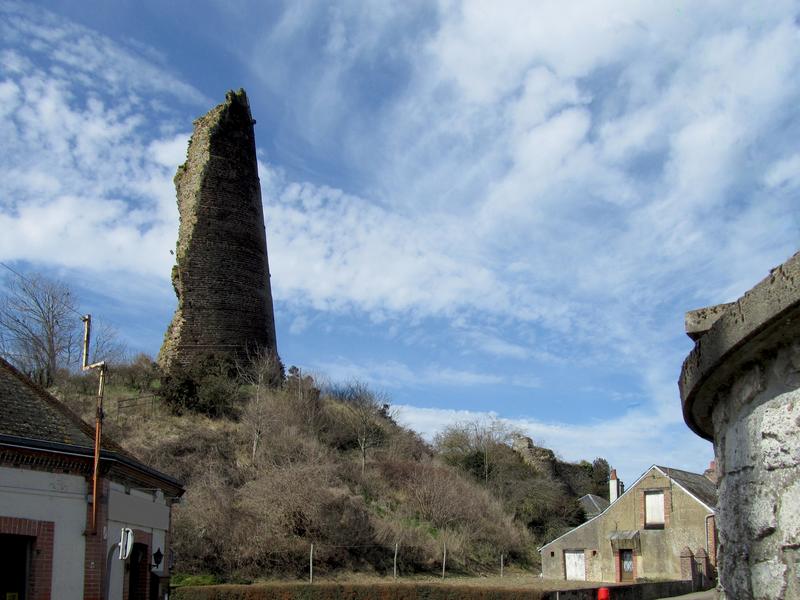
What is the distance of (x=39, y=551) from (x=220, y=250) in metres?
29.2

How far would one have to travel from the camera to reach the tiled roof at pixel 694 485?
3088cm

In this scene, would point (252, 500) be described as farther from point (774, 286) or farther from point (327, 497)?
point (774, 286)

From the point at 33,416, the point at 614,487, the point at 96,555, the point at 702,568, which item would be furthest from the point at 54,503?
the point at 614,487

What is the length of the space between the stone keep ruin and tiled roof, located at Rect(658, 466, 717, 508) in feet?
95.6

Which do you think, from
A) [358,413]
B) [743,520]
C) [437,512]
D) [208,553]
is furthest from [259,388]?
[743,520]

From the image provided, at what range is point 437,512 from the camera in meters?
33.8

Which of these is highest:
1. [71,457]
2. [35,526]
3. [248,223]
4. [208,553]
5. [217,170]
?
[217,170]

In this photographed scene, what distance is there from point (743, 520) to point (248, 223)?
39.2 meters

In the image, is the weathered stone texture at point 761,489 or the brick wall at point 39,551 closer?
the weathered stone texture at point 761,489

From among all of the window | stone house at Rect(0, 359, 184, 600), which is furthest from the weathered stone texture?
the window

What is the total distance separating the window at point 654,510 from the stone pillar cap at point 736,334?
30.1 meters

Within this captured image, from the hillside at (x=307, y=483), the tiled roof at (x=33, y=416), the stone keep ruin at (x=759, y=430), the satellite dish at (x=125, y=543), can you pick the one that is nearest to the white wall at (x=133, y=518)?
the tiled roof at (x=33, y=416)

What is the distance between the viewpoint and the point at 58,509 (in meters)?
11.6

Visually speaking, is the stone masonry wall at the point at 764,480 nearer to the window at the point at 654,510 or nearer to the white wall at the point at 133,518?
the white wall at the point at 133,518
